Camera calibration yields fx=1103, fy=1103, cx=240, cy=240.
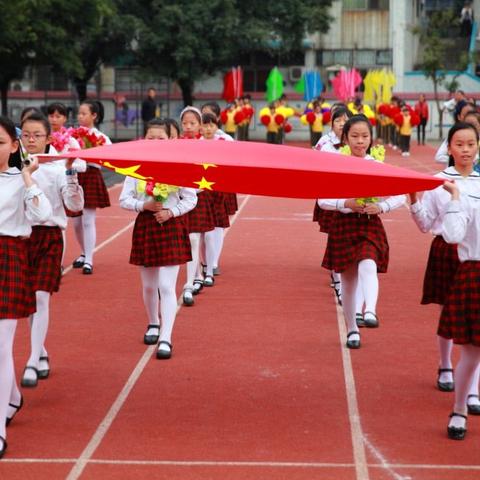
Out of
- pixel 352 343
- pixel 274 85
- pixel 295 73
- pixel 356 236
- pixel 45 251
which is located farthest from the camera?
pixel 295 73

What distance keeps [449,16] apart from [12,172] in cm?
4002

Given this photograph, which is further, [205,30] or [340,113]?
[205,30]

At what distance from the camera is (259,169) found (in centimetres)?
606

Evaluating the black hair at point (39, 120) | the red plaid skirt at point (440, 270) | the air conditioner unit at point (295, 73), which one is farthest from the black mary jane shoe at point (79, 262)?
the air conditioner unit at point (295, 73)

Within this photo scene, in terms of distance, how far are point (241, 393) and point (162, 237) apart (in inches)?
57.6

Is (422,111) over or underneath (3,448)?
over

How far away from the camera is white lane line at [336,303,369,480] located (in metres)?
5.55

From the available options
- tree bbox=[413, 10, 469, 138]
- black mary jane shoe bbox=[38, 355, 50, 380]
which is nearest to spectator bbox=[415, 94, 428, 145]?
tree bbox=[413, 10, 469, 138]

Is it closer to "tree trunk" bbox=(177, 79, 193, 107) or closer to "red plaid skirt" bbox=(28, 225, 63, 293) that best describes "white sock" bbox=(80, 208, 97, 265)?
"red plaid skirt" bbox=(28, 225, 63, 293)

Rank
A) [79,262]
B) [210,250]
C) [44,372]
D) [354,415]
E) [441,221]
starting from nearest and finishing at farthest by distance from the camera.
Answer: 1. [441,221]
2. [354,415]
3. [44,372]
4. [210,250]
5. [79,262]

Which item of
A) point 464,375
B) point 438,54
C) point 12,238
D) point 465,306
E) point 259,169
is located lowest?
point 464,375

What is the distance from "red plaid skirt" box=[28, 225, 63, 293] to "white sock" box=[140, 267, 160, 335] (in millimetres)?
993

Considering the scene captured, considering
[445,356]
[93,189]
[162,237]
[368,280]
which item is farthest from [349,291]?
[93,189]

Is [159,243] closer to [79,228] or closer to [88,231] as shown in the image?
[88,231]
